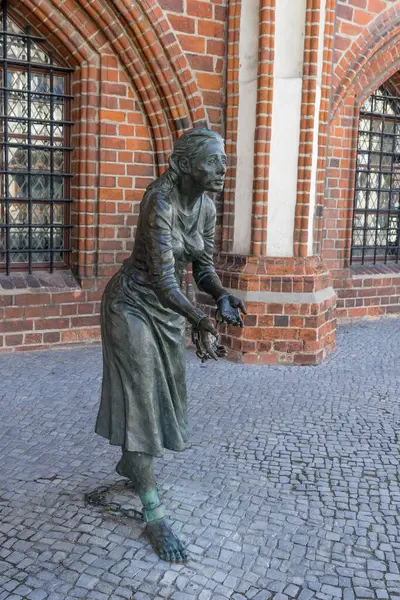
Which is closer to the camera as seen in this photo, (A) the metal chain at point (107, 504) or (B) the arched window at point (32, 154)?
(A) the metal chain at point (107, 504)

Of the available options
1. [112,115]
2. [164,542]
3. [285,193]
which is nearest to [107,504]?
[164,542]

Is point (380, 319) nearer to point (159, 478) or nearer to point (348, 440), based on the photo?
point (348, 440)

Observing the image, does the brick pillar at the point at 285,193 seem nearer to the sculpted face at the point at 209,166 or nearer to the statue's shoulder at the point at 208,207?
the statue's shoulder at the point at 208,207

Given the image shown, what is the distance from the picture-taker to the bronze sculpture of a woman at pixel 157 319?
2691mm

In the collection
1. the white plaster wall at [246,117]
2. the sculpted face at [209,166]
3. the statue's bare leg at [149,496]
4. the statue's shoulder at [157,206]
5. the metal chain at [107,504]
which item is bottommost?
the metal chain at [107,504]

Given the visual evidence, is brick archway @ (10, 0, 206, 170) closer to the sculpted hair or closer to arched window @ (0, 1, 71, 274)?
arched window @ (0, 1, 71, 274)

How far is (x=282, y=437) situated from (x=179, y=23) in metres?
4.53

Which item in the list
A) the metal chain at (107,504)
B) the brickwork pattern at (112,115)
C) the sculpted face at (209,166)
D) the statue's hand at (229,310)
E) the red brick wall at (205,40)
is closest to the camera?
the sculpted face at (209,166)

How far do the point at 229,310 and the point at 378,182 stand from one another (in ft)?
23.2

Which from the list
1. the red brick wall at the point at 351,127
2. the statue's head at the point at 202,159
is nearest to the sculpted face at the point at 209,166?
the statue's head at the point at 202,159

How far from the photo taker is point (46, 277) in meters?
6.73

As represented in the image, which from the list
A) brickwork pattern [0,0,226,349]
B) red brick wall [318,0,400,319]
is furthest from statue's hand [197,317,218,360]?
red brick wall [318,0,400,319]

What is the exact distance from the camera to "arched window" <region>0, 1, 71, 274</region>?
6.43m

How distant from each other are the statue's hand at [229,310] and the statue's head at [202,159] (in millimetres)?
523
